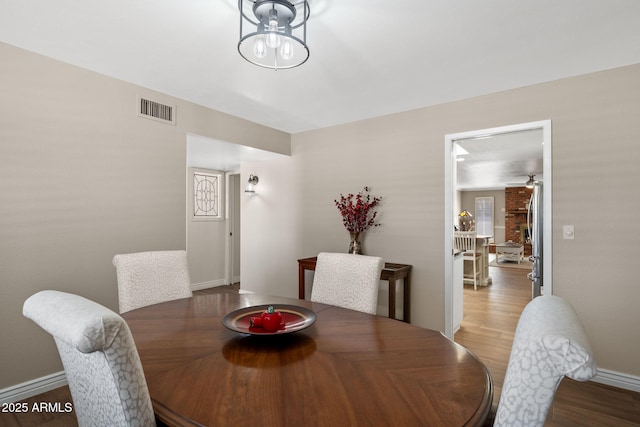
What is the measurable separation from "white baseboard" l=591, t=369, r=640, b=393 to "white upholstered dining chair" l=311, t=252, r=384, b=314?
1928 mm

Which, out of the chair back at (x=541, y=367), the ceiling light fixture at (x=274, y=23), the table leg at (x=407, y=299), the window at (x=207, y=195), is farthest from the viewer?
the window at (x=207, y=195)

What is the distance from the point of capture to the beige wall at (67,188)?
2.22 meters

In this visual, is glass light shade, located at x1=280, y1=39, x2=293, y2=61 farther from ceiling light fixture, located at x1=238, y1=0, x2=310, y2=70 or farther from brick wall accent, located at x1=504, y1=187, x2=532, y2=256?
brick wall accent, located at x1=504, y1=187, x2=532, y2=256

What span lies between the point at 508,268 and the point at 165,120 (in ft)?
26.2

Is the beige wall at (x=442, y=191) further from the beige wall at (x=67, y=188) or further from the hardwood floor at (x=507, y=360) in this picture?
the beige wall at (x=67, y=188)

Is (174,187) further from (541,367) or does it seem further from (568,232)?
(568,232)

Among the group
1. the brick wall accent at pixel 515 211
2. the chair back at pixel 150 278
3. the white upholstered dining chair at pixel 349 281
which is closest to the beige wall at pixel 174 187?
the chair back at pixel 150 278

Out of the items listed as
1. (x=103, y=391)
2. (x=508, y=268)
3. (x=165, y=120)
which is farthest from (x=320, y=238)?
(x=508, y=268)

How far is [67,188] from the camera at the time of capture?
246 cm

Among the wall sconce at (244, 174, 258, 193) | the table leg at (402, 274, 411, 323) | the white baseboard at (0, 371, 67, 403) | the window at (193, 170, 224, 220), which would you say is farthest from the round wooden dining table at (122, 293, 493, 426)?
the window at (193, 170, 224, 220)

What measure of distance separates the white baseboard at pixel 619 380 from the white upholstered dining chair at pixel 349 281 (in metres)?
1.93

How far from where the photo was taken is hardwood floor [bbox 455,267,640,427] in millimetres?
2068

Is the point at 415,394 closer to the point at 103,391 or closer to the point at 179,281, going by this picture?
the point at 103,391

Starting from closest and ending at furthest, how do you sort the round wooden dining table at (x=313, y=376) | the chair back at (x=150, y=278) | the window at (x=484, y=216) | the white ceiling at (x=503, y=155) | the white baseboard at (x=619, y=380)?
1. the round wooden dining table at (x=313, y=376)
2. the chair back at (x=150, y=278)
3. the white baseboard at (x=619, y=380)
4. the white ceiling at (x=503, y=155)
5. the window at (x=484, y=216)
